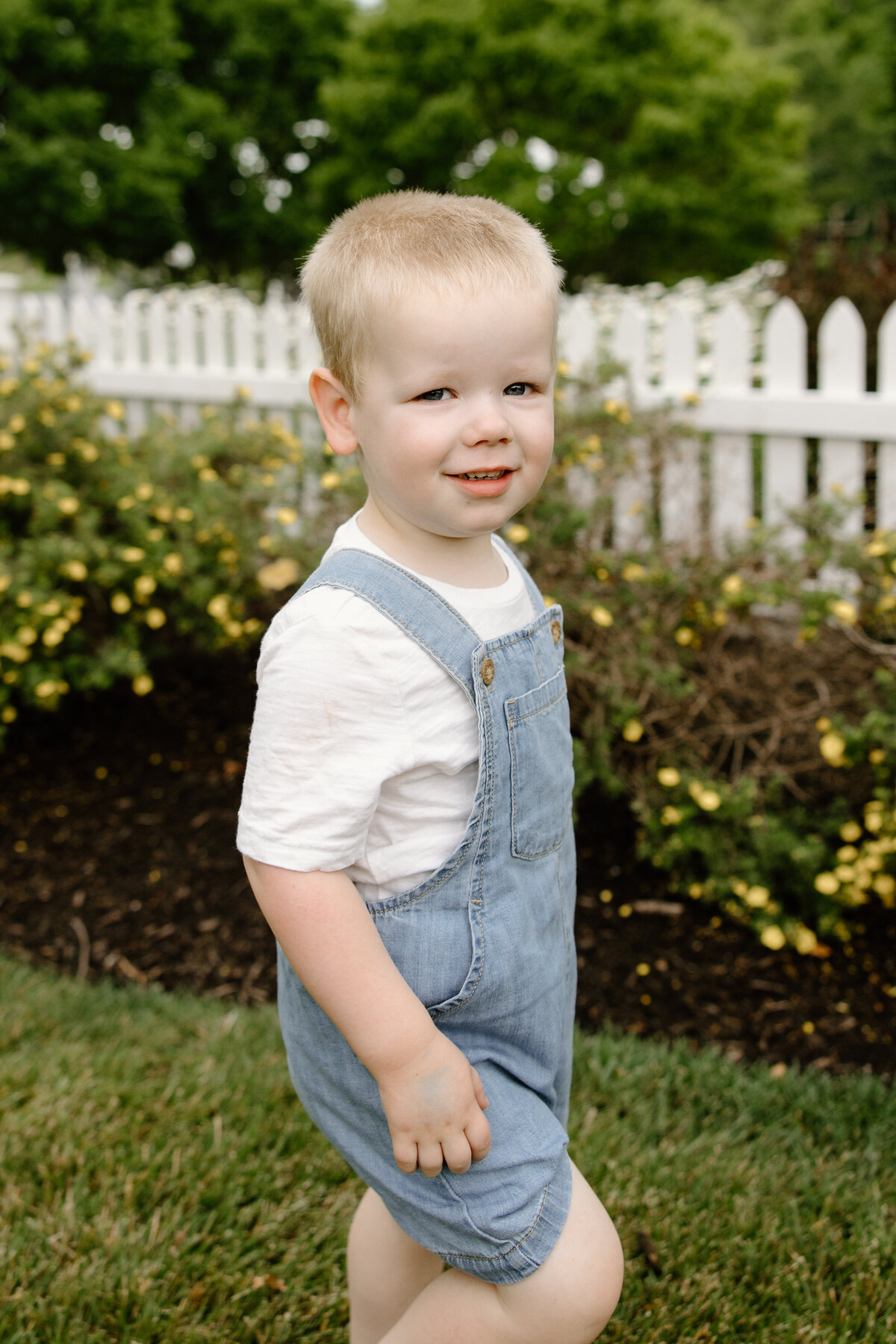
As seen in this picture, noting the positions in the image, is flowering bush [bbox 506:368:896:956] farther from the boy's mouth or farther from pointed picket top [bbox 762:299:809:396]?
the boy's mouth

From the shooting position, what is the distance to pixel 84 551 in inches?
151

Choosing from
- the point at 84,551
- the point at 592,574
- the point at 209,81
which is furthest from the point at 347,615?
the point at 209,81

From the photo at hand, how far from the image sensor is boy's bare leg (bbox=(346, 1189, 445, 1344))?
59.7 inches

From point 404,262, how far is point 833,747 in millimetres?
2052

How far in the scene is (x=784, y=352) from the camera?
4266 mm

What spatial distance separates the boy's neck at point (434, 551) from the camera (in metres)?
1.27

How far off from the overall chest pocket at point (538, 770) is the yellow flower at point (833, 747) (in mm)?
1685

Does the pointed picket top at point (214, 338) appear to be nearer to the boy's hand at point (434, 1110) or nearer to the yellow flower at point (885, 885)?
the yellow flower at point (885, 885)

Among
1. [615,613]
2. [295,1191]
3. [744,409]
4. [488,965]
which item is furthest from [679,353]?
[488,965]

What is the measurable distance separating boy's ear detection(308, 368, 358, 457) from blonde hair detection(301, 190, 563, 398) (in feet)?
0.06

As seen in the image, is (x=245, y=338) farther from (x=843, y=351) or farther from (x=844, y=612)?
(x=844, y=612)

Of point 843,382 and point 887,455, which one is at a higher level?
point 843,382

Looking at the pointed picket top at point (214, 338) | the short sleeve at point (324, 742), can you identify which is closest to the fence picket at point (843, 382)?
the pointed picket top at point (214, 338)

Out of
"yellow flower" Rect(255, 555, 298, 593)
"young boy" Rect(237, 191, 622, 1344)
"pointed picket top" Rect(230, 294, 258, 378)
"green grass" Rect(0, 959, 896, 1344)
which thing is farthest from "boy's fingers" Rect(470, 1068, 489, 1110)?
"pointed picket top" Rect(230, 294, 258, 378)
